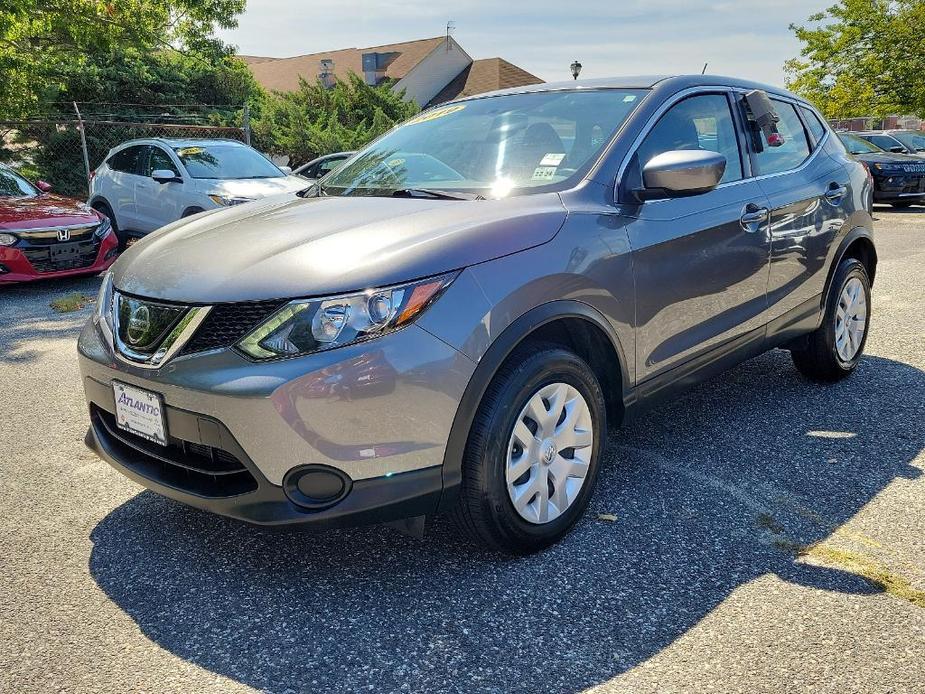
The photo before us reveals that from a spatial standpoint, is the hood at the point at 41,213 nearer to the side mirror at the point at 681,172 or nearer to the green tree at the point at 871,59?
the side mirror at the point at 681,172

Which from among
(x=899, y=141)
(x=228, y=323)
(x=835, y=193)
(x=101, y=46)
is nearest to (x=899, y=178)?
(x=899, y=141)

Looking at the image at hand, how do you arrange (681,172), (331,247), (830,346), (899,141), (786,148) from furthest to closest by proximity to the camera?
(899,141) → (830,346) → (786,148) → (681,172) → (331,247)

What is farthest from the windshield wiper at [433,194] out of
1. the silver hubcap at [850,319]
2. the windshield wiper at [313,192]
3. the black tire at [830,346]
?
the silver hubcap at [850,319]

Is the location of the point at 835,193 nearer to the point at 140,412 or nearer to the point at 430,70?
the point at 140,412

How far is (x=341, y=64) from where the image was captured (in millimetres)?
38812

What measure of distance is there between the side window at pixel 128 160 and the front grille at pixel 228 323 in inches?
364

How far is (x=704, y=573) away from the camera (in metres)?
2.80

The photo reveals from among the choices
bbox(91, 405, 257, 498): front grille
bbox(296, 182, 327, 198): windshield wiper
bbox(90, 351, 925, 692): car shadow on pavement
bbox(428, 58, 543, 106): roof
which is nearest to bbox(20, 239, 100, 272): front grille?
bbox(296, 182, 327, 198): windshield wiper

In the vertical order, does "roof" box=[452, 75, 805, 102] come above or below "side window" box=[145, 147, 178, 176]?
above

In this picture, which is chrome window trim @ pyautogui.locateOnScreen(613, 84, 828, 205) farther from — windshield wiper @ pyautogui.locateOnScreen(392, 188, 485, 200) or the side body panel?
windshield wiper @ pyautogui.locateOnScreen(392, 188, 485, 200)

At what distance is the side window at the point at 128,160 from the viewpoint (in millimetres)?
10938

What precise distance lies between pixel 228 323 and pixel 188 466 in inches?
20.1

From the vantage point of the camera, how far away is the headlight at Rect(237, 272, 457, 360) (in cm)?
242

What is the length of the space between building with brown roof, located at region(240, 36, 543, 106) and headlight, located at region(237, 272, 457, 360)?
111 feet
